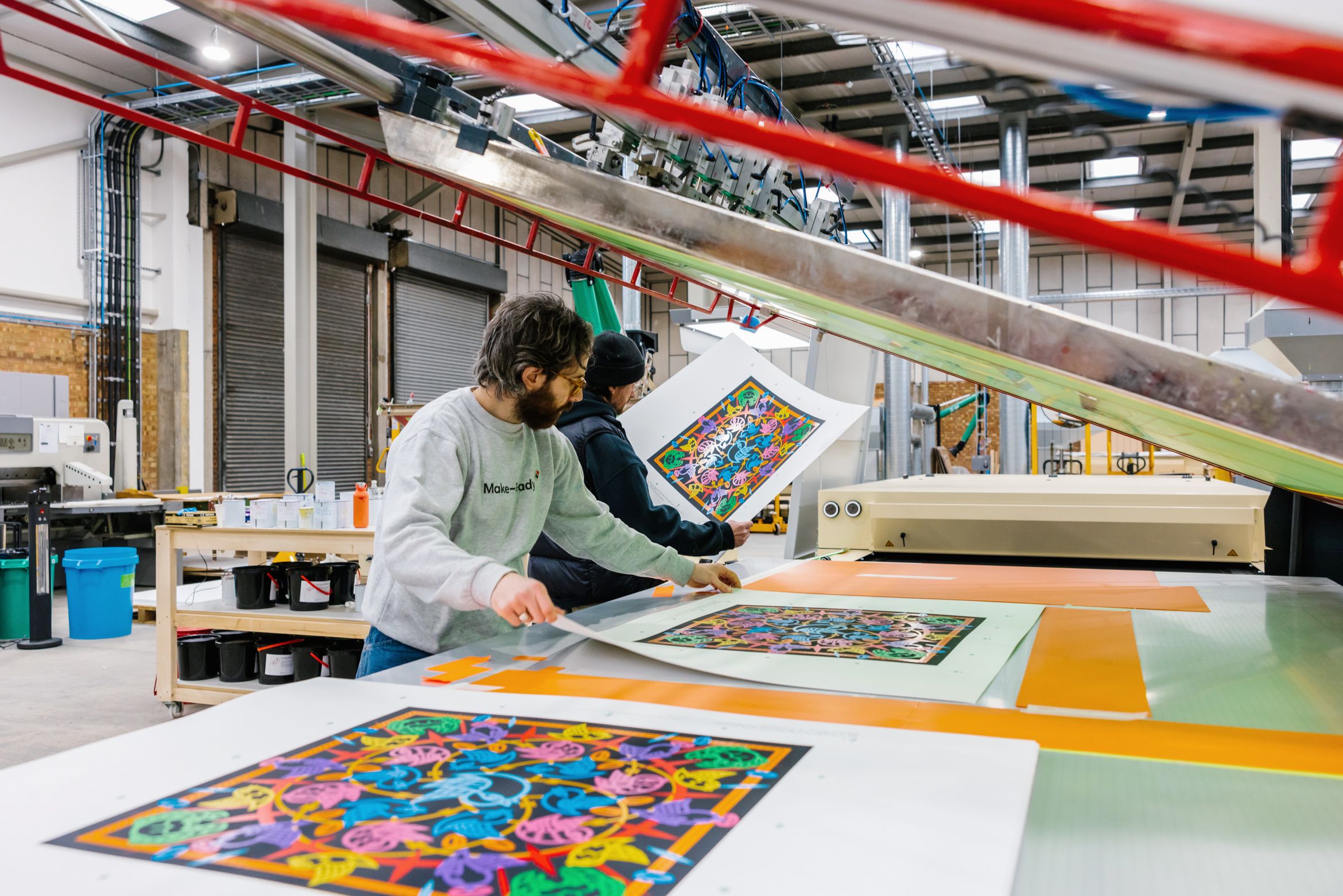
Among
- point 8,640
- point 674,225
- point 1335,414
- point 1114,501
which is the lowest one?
point 8,640

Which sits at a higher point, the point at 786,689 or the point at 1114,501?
the point at 1114,501

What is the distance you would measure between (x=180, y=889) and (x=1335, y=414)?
0.96 meters

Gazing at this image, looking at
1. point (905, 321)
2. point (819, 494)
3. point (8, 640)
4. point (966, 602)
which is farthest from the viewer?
point (8, 640)

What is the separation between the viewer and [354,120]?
877 centimetres

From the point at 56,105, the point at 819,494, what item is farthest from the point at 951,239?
the point at 819,494

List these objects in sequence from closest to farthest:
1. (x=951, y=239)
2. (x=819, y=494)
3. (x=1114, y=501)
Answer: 1. (x=1114, y=501)
2. (x=819, y=494)
3. (x=951, y=239)

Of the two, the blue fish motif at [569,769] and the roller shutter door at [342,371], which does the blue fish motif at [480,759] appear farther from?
the roller shutter door at [342,371]

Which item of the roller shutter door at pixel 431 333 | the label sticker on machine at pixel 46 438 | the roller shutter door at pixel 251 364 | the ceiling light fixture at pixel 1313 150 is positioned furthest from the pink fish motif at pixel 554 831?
the roller shutter door at pixel 431 333

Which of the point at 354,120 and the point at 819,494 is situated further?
the point at 354,120

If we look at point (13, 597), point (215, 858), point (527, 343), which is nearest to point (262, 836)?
point (215, 858)

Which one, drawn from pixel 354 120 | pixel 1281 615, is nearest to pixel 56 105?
pixel 354 120

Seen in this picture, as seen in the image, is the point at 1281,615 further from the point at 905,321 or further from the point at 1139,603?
the point at 905,321

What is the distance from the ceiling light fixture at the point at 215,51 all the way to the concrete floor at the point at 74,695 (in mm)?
4040

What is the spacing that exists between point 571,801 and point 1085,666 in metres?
0.87
